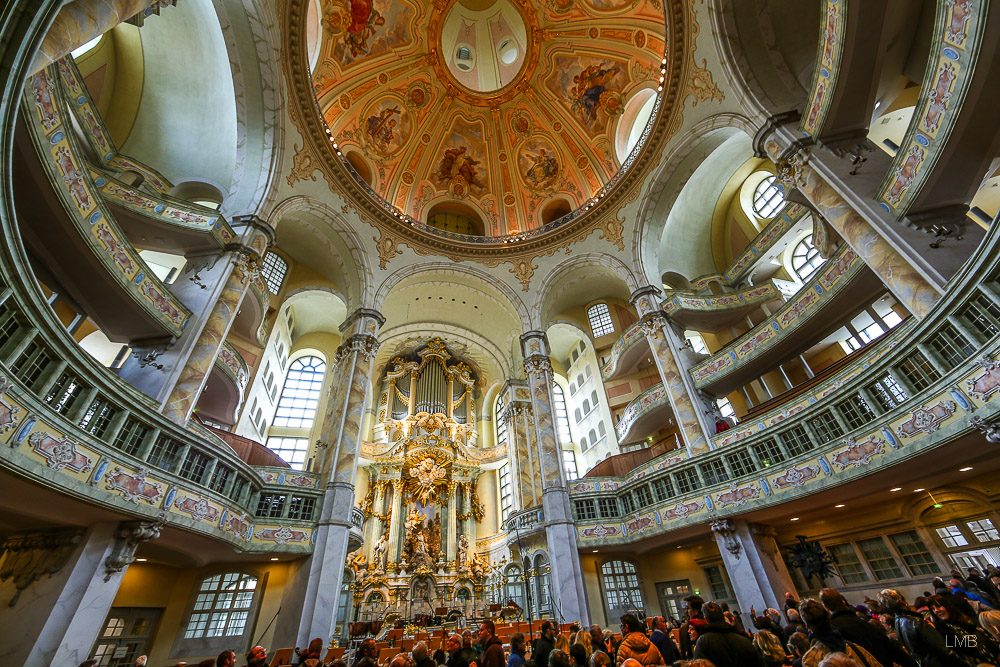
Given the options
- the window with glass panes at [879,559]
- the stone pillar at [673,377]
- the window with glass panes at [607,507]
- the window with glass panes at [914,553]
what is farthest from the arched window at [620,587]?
the window with glass panes at [914,553]

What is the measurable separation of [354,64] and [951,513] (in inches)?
1143

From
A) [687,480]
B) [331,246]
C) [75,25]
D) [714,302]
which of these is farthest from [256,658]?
[714,302]

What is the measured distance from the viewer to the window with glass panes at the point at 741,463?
13070 mm

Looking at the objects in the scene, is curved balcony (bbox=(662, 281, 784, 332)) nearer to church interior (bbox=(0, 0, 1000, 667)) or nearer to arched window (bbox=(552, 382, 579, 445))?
church interior (bbox=(0, 0, 1000, 667))

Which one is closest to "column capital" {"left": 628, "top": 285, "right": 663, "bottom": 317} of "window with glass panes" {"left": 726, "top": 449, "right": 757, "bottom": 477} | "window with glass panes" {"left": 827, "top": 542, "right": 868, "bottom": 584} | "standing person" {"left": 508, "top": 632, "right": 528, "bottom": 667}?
"window with glass panes" {"left": 726, "top": 449, "right": 757, "bottom": 477}

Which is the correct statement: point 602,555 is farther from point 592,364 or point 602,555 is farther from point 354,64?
point 354,64

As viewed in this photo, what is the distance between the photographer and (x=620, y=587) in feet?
56.7

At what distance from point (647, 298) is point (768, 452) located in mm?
8250

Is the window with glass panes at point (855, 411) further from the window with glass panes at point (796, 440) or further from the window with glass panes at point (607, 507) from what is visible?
the window with glass panes at point (607, 507)

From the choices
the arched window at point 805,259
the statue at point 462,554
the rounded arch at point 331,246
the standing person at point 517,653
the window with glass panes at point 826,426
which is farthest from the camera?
the statue at point 462,554

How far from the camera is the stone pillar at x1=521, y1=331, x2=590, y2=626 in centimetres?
1461

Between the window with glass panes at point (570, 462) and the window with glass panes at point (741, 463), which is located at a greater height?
the window with glass panes at point (570, 462)

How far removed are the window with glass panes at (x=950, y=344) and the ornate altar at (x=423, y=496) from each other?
20.9 meters

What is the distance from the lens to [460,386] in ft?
100
